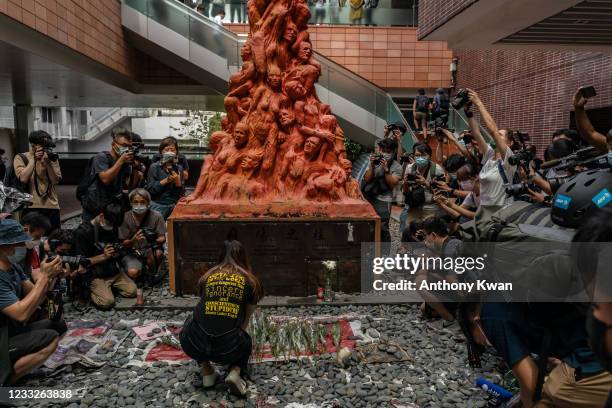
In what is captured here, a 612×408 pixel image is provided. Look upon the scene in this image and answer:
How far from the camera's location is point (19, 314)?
3.27m

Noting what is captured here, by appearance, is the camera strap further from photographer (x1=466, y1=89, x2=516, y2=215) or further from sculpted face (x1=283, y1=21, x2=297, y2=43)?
sculpted face (x1=283, y1=21, x2=297, y2=43)

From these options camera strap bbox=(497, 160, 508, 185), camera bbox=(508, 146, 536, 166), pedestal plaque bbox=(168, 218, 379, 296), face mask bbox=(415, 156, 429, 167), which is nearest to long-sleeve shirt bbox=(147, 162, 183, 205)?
pedestal plaque bbox=(168, 218, 379, 296)

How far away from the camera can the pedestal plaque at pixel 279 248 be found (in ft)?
18.7

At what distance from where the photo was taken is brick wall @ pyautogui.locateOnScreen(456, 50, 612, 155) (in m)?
9.30

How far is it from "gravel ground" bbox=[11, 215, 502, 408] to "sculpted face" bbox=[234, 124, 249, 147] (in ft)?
9.24

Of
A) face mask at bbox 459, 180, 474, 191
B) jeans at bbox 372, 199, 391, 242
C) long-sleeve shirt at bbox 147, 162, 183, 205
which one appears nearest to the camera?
face mask at bbox 459, 180, 474, 191

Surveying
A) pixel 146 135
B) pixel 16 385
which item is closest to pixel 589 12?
pixel 16 385

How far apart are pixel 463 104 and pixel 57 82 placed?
33.7 ft

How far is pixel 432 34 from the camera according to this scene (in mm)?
7371

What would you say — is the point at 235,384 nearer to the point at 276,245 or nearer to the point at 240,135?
the point at 276,245

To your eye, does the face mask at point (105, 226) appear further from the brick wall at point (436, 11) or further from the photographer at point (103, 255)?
the brick wall at point (436, 11)

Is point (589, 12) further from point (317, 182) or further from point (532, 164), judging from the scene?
point (317, 182)

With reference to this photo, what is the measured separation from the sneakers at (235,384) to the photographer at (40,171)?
3.97 meters

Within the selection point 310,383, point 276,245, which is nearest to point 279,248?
point 276,245
